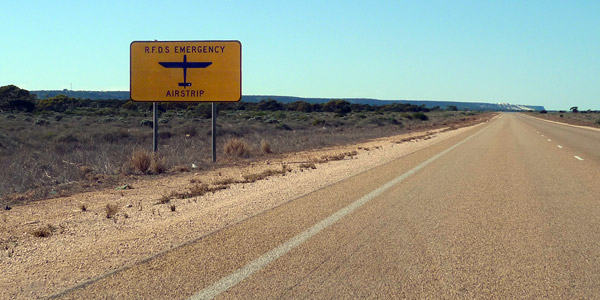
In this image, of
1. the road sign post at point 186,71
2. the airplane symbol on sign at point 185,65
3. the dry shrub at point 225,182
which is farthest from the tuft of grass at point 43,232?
the airplane symbol on sign at point 185,65

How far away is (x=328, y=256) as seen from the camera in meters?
6.09

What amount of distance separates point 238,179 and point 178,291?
956 centimetres

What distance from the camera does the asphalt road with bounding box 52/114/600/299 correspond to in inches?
199

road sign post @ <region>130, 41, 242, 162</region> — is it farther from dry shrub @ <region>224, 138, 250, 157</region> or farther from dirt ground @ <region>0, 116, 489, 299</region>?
dirt ground @ <region>0, 116, 489, 299</region>

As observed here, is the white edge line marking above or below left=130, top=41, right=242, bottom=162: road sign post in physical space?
below

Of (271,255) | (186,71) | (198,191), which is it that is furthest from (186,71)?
(271,255)

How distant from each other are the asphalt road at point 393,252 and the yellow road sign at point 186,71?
1032 centimetres

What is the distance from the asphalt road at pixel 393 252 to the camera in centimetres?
506

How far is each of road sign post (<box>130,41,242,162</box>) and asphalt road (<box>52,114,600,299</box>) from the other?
10308 millimetres

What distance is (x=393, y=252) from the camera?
20.6 feet

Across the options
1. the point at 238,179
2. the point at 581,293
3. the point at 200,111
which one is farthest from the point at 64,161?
the point at 200,111

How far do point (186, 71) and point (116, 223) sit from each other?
41.2 ft

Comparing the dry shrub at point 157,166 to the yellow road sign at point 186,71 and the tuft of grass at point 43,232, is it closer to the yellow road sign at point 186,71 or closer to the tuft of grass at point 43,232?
the yellow road sign at point 186,71

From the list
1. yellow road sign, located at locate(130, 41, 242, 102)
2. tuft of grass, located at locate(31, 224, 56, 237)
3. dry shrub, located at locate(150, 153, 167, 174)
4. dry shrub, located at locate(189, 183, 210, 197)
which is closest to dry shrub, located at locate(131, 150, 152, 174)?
dry shrub, located at locate(150, 153, 167, 174)
